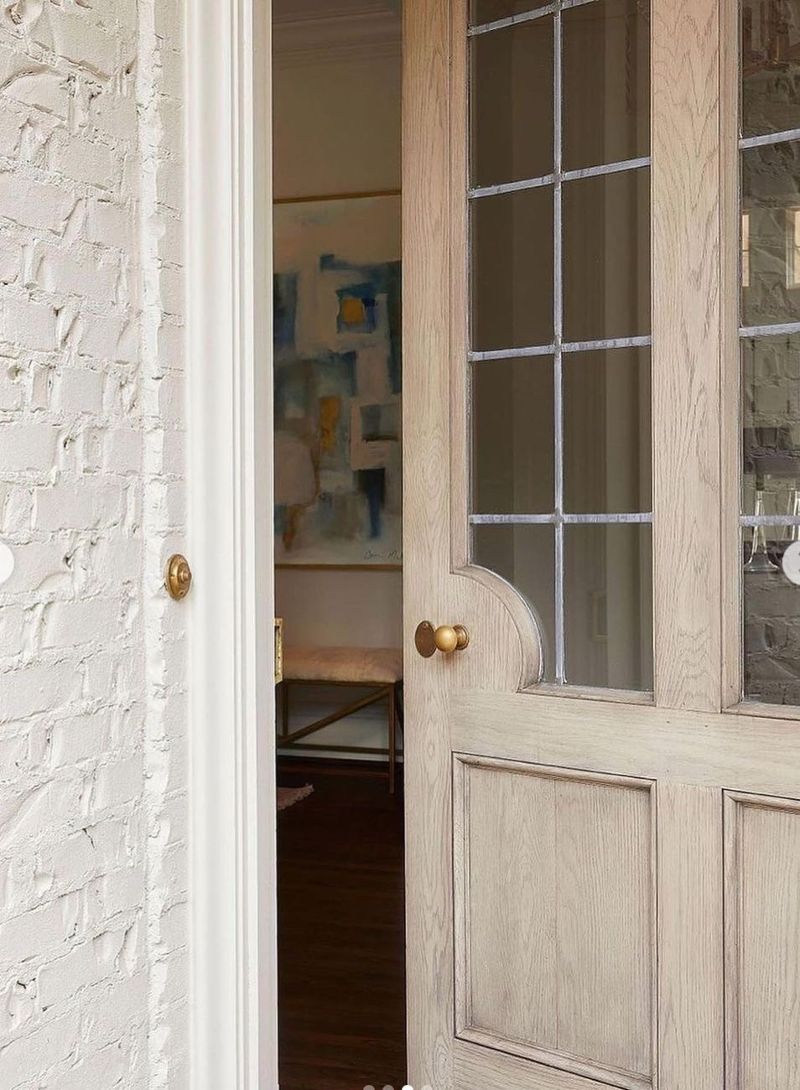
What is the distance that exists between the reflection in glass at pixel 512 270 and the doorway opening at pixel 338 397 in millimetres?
3028

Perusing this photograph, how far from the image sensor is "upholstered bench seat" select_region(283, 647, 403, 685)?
487 cm

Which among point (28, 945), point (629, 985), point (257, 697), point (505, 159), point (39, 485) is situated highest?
point (505, 159)

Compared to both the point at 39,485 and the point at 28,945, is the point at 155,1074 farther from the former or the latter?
the point at 39,485

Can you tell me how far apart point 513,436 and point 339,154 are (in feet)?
12.3

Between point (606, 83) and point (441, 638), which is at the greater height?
point (606, 83)

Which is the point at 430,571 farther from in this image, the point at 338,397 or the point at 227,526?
the point at 338,397

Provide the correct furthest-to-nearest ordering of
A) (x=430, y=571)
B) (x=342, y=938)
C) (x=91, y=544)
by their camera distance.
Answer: (x=342, y=938) < (x=430, y=571) < (x=91, y=544)

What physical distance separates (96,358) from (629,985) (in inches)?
50.6

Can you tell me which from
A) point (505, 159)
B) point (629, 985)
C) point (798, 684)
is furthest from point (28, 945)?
point (505, 159)

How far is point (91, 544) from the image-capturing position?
4.62ft

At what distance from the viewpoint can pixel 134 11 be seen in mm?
1487

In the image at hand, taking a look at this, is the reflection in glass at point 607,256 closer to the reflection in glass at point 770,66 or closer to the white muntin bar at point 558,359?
the white muntin bar at point 558,359
